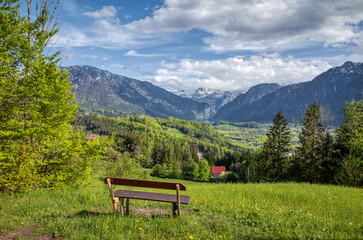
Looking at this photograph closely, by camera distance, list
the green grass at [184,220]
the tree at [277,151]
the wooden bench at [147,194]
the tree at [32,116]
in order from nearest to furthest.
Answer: the green grass at [184,220], the wooden bench at [147,194], the tree at [32,116], the tree at [277,151]

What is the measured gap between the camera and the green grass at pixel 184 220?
541cm

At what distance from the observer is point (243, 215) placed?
6.96 m

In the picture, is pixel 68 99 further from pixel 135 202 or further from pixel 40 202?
pixel 135 202

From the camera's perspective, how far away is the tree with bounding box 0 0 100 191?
9414mm

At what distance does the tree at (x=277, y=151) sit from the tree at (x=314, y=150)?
304 centimetres

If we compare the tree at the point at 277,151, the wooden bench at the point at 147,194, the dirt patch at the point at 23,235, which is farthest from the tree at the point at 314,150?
the dirt patch at the point at 23,235

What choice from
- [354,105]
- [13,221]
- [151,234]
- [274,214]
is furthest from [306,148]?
[13,221]

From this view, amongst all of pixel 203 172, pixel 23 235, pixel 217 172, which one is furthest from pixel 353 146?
pixel 217 172

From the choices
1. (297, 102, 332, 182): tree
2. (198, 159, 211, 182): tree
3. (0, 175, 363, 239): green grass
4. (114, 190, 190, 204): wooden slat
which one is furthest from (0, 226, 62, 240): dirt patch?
(198, 159, 211, 182): tree

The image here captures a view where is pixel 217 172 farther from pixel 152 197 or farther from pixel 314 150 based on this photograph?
pixel 152 197

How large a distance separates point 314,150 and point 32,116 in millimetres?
38353

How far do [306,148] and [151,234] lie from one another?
36.2 metres

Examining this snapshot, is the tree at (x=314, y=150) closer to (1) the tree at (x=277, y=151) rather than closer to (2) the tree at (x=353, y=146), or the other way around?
(1) the tree at (x=277, y=151)

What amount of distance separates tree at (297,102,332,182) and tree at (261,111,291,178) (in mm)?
3039
